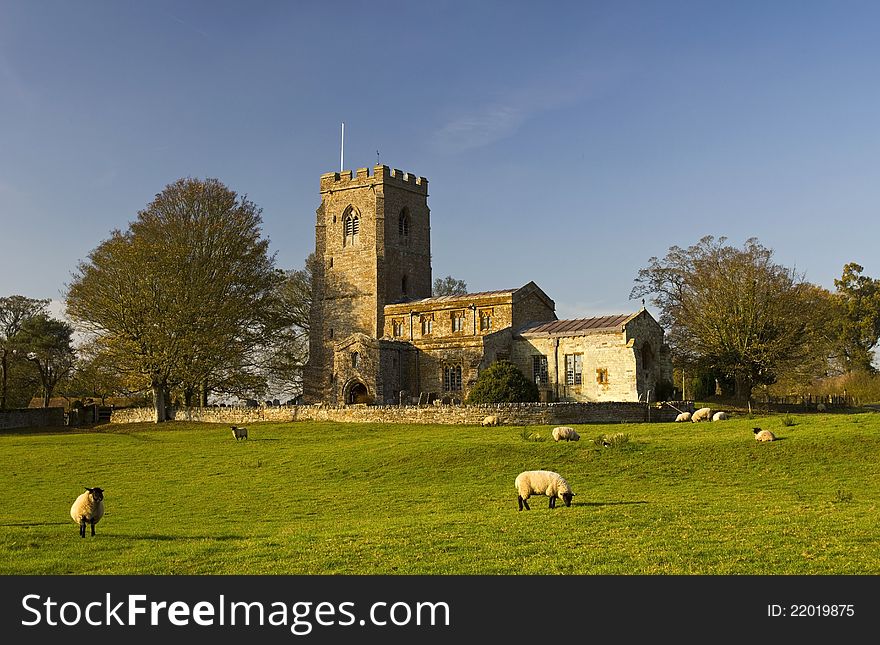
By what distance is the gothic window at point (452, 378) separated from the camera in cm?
5994

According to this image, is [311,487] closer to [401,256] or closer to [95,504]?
[95,504]

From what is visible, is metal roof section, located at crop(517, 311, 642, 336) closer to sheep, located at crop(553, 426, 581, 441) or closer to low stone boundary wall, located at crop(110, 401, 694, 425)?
low stone boundary wall, located at crop(110, 401, 694, 425)

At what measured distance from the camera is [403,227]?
7412 centimetres

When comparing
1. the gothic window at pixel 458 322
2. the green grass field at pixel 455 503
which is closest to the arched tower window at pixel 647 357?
the gothic window at pixel 458 322

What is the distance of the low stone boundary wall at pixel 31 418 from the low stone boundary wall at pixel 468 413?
1336 centimetres

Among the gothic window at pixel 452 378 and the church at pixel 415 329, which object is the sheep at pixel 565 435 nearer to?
the church at pixel 415 329

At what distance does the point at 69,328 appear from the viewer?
7719 cm

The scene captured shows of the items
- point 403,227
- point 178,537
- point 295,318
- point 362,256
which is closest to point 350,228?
point 362,256

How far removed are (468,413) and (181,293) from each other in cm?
2359

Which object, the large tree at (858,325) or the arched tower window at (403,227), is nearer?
the arched tower window at (403,227)

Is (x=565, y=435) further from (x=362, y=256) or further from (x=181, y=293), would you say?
(x=362, y=256)

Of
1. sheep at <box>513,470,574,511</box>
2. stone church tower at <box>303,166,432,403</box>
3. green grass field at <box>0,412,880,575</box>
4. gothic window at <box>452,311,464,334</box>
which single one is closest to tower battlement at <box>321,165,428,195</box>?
stone church tower at <box>303,166,432,403</box>

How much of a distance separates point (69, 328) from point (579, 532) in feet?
226
